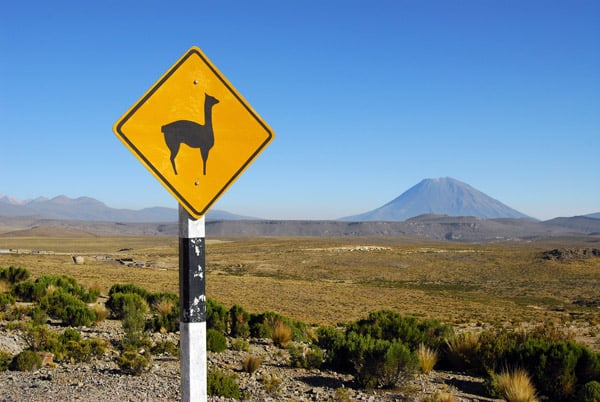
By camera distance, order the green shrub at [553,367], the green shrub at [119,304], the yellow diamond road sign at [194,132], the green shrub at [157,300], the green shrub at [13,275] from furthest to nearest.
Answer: the green shrub at [13,275]
the green shrub at [157,300]
the green shrub at [119,304]
the green shrub at [553,367]
the yellow diamond road sign at [194,132]

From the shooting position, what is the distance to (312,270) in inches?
2667

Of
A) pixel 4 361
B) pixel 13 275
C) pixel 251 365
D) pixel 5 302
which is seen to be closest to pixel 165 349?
pixel 251 365

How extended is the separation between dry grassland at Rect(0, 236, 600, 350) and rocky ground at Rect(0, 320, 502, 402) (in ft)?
46.8

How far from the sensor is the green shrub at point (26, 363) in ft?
30.9

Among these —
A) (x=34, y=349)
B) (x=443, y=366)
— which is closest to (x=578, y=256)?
(x=443, y=366)

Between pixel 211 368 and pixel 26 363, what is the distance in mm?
3450

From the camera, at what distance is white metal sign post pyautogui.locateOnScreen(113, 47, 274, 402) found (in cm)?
301

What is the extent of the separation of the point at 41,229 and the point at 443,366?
209155 millimetres

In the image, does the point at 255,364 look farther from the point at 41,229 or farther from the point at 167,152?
the point at 41,229

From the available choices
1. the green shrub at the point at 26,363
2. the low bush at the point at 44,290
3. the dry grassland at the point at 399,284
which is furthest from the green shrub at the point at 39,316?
the dry grassland at the point at 399,284

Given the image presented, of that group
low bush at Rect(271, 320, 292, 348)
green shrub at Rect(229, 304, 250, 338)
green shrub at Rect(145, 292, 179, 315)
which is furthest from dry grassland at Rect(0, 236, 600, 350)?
low bush at Rect(271, 320, 292, 348)

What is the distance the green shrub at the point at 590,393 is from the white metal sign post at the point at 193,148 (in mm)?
8328

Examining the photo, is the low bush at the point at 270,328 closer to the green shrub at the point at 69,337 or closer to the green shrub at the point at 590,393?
the green shrub at the point at 69,337

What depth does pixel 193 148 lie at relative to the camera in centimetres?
315
